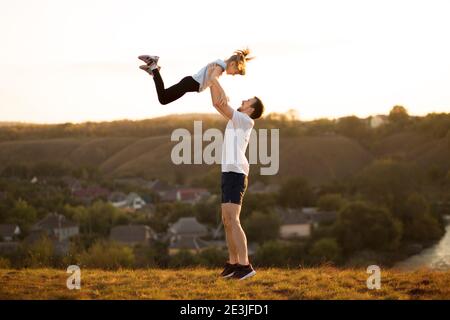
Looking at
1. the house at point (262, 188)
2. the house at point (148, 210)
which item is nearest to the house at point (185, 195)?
the house at point (148, 210)

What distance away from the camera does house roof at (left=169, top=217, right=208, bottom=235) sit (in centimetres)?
5591

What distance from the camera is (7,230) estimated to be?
2125 inches

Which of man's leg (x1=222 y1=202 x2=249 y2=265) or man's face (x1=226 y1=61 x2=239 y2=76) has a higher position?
man's face (x1=226 y1=61 x2=239 y2=76)

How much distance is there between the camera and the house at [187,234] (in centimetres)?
4853

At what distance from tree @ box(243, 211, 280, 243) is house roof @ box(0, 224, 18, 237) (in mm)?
20272

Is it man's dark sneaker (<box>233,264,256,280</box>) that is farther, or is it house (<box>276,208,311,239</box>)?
house (<box>276,208,311,239</box>)

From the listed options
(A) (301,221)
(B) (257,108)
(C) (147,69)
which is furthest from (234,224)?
(A) (301,221)

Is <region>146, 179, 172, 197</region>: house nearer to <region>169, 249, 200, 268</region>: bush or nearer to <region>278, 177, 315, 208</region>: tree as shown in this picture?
<region>278, 177, 315, 208</region>: tree

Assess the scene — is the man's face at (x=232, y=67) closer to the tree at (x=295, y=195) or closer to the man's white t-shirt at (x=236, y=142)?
the man's white t-shirt at (x=236, y=142)

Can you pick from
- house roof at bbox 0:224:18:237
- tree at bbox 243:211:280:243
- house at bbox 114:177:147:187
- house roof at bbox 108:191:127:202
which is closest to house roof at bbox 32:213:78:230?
house roof at bbox 0:224:18:237

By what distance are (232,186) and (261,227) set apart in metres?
48.2

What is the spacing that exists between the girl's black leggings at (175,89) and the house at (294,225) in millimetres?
47900

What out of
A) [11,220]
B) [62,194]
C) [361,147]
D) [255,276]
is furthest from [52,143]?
[255,276]
